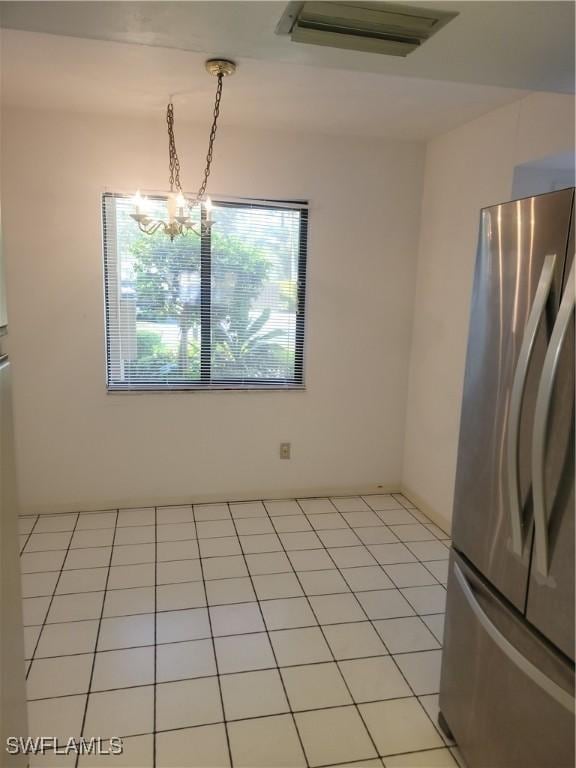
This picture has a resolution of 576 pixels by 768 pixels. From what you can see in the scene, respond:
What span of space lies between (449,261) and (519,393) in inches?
85.0

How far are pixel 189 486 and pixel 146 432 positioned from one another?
1.61 ft

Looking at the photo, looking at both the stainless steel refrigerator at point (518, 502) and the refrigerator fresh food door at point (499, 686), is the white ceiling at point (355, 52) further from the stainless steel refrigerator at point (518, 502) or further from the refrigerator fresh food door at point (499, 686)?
the refrigerator fresh food door at point (499, 686)

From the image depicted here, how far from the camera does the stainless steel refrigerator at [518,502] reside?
1154mm

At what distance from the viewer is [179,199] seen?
2432 millimetres

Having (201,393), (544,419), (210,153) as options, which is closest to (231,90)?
(210,153)

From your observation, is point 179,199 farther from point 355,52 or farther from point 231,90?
point 355,52

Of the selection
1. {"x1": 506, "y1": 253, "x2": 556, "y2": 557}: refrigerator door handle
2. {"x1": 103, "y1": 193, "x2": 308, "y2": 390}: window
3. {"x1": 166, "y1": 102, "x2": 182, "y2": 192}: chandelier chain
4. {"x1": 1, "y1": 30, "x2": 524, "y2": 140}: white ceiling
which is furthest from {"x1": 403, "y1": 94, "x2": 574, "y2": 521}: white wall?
{"x1": 166, "y1": 102, "x2": 182, "y2": 192}: chandelier chain

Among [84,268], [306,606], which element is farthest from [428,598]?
[84,268]

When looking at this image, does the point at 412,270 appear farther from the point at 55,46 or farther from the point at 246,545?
the point at 55,46

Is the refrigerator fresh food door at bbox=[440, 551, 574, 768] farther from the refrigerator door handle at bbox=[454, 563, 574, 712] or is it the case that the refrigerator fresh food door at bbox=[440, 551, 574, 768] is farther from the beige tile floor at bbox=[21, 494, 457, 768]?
the beige tile floor at bbox=[21, 494, 457, 768]

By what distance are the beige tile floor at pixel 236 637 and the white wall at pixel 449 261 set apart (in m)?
0.50

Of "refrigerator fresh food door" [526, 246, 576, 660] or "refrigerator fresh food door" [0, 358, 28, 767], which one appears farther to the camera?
"refrigerator fresh food door" [0, 358, 28, 767]

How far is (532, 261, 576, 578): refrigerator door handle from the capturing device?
44.1 inches

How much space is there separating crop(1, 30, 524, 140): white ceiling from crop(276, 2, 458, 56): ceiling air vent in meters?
0.83
